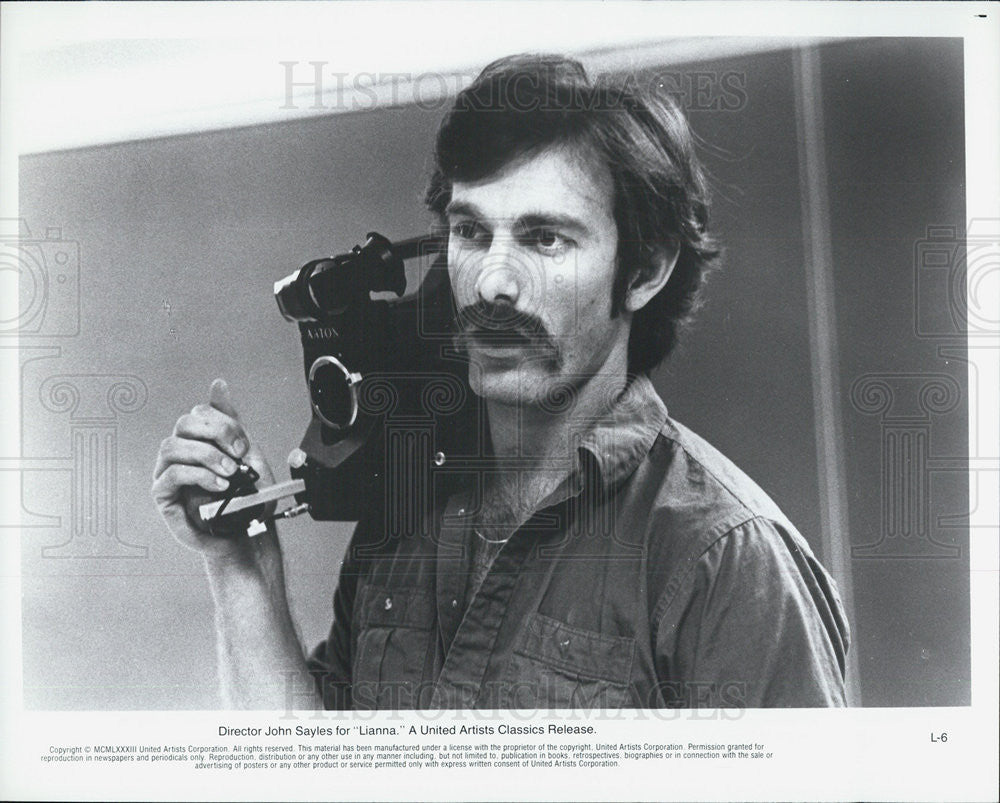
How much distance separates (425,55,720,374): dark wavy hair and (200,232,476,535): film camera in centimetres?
21

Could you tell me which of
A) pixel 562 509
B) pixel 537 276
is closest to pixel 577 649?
pixel 562 509

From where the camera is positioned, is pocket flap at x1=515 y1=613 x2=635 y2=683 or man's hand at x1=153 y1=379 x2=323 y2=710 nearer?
pocket flap at x1=515 y1=613 x2=635 y2=683

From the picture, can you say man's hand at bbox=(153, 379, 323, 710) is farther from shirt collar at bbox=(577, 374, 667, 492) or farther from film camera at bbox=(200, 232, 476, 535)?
shirt collar at bbox=(577, 374, 667, 492)

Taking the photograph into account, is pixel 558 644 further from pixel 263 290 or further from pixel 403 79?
pixel 403 79

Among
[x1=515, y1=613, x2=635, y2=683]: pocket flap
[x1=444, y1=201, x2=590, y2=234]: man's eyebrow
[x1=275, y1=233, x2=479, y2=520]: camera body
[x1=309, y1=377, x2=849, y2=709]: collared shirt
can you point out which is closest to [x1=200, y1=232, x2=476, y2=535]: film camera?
[x1=275, y1=233, x2=479, y2=520]: camera body

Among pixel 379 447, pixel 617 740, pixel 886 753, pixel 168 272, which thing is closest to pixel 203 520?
pixel 379 447

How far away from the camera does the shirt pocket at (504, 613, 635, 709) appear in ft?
7.16

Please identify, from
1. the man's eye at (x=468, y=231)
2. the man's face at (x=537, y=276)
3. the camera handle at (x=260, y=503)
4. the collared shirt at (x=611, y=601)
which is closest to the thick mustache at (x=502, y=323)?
the man's face at (x=537, y=276)

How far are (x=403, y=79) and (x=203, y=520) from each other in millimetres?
1174

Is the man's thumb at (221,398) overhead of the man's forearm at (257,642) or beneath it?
overhead

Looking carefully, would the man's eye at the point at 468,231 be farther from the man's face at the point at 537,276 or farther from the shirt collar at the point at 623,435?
the shirt collar at the point at 623,435

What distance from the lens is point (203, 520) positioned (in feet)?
7.62

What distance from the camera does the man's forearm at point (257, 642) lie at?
231 cm

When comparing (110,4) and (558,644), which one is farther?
(110,4)
